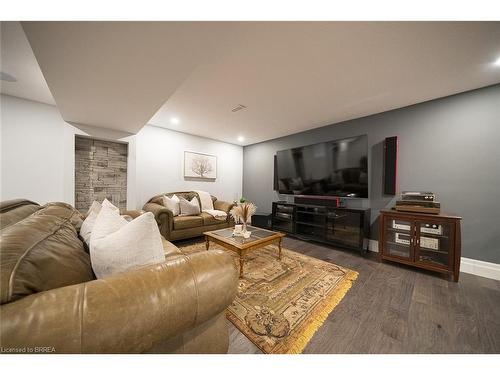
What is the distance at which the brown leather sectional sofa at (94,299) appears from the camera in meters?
0.50

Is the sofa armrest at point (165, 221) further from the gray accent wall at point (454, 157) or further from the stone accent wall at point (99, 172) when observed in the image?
the gray accent wall at point (454, 157)

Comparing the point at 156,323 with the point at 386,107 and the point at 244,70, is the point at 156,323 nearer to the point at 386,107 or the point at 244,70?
the point at 244,70

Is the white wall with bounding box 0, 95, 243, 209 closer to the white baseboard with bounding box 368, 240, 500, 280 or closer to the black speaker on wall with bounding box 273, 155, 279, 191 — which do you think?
the black speaker on wall with bounding box 273, 155, 279, 191

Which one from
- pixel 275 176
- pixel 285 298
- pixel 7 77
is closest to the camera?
pixel 285 298

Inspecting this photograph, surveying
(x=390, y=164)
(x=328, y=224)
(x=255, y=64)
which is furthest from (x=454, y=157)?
(x=255, y=64)

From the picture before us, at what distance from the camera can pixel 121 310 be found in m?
0.58

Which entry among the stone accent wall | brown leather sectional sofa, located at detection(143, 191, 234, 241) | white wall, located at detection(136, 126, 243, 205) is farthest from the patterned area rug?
the stone accent wall

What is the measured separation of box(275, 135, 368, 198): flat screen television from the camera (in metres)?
3.00

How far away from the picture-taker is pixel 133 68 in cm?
151

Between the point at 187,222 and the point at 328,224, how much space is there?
8.03 ft

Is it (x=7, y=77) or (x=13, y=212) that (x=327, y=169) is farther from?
(x=7, y=77)

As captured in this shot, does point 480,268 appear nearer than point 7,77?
No

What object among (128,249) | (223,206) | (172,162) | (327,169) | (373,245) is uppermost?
(172,162)

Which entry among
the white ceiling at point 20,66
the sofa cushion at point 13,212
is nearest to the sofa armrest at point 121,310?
the sofa cushion at point 13,212
